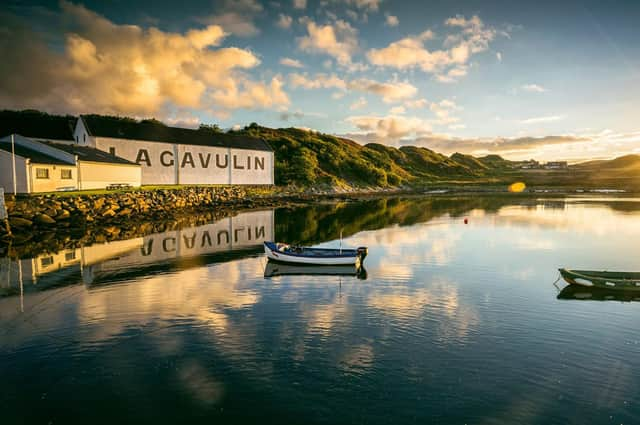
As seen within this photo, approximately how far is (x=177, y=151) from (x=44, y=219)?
→ 3830 cm

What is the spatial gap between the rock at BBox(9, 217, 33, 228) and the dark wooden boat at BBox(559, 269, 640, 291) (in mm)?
52715

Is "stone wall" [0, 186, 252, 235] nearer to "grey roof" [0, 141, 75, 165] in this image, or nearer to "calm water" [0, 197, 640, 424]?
"grey roof" [0, 141, 75, 165]

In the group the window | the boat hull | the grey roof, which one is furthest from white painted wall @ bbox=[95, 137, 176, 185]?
the boat hull

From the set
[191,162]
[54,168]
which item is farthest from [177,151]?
[54,168]

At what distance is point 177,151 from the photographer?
78688 millimetres

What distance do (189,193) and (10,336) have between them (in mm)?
56369

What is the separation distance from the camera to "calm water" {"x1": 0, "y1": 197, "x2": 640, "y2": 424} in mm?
11320

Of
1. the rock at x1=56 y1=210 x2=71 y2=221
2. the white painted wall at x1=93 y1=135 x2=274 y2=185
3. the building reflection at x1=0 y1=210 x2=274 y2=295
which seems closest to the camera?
the building reflection at x1=0 y1=210 x2=274 y2=295

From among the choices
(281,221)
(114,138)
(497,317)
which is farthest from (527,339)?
(114,138)

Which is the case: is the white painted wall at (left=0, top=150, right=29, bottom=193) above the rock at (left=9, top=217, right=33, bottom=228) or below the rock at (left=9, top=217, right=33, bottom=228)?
above

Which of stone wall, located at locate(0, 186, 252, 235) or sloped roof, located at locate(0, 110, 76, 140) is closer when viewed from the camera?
stone wall, located at locate(0, 186, 252, 235)

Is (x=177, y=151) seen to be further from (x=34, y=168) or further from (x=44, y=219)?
(x=44, y=219)

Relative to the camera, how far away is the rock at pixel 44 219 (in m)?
42.8

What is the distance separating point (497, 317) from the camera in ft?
60.6
